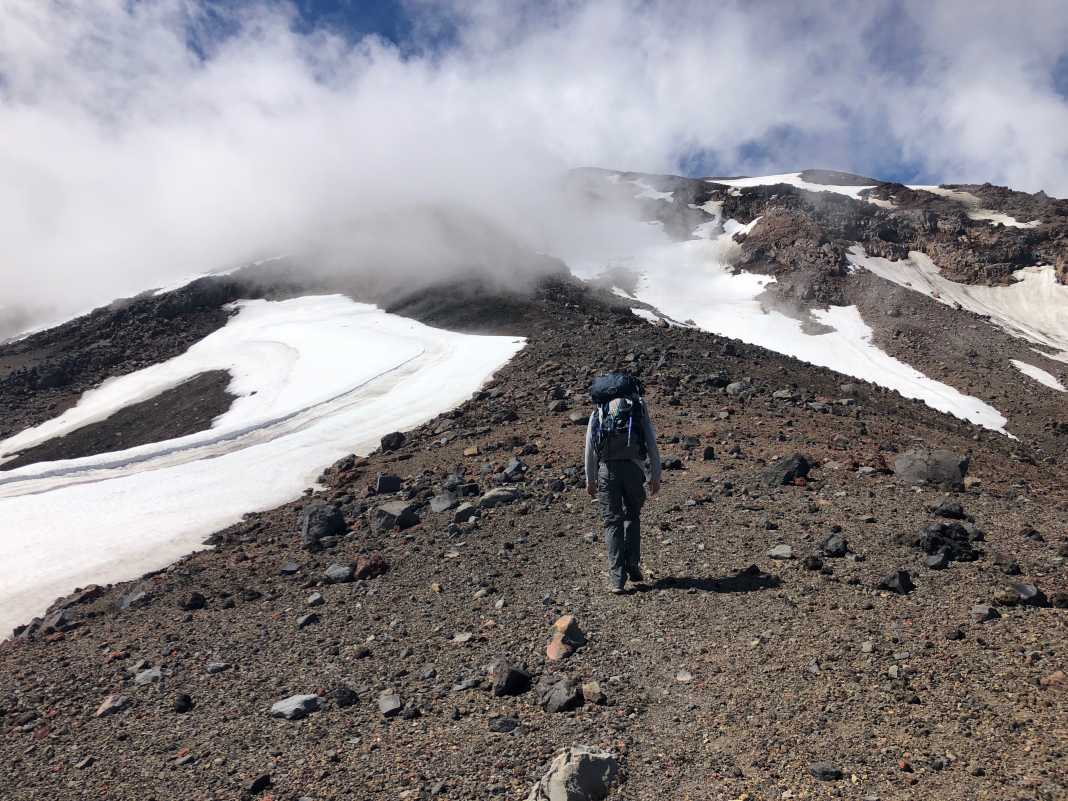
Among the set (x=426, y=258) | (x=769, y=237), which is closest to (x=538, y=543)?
(x=426, y=258)

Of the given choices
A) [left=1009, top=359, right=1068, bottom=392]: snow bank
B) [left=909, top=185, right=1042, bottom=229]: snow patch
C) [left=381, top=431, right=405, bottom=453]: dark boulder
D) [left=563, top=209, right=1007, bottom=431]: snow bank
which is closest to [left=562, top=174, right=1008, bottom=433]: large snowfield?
[left=563, top=209, right=1007, bottom=431]: snow bank

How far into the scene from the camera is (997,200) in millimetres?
69125

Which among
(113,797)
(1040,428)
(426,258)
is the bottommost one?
(1040,428)

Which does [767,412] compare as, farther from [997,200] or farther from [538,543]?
[997,200]

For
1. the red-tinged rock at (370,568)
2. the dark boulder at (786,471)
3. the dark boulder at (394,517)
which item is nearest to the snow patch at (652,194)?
the dark boulder at (786,471)

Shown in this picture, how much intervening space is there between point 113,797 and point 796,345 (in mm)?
46110

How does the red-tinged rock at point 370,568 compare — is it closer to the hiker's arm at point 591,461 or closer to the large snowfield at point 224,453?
the hiker's arm at point 591,461

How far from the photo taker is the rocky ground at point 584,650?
4414mm

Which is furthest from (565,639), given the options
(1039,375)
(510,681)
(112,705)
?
(1039,375)

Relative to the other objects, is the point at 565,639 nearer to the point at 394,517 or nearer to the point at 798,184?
the point at 394,517

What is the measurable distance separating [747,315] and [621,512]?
4822cm

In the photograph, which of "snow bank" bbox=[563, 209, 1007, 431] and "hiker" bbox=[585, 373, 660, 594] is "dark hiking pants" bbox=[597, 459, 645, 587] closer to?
"hiker" bbox=[585, 373, 660, 594]

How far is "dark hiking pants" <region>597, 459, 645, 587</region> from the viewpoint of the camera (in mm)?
7320

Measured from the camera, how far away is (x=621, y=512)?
7.43 metres
